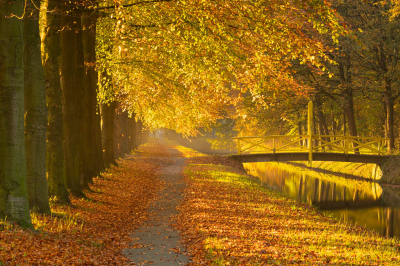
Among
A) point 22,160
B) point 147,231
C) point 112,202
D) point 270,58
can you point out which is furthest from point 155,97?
point 22,160

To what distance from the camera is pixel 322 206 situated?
18953 mm

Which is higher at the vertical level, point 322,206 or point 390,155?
point 390,155

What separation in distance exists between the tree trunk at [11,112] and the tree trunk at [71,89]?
3845 millimetres

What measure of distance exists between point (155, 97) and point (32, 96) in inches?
521

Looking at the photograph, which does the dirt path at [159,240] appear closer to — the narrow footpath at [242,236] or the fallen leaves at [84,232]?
the narrow footpath at [242,236]

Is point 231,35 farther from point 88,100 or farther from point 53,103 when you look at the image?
point 88,100

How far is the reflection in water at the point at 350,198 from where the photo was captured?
16.1 metres

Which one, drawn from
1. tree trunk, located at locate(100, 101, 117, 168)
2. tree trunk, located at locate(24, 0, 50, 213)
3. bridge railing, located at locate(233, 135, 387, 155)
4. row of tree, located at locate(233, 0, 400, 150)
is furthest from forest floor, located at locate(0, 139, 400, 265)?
bridge railing, located at locate(233, 135, 387, 155)

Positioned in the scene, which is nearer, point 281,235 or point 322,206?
point 281,235

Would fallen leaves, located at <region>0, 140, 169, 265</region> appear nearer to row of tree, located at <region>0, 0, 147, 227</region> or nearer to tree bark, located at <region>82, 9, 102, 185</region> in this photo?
row of tree, located at <region>0, 0, 147, 227</region>

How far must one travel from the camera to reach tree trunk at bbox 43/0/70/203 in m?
10.5

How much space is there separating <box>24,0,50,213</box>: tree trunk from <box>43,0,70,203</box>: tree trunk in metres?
1.43

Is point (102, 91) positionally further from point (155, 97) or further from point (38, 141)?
point (38, 141)

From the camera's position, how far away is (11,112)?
24.8 ft
